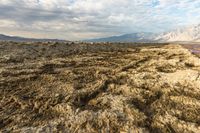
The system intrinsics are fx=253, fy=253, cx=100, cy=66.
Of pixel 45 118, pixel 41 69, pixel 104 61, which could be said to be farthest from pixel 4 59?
pixel 45 118

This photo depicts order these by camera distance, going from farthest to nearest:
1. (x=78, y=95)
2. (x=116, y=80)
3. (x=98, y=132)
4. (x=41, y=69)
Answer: (x=41, y=69), (x=116, y=80), (x=78, y=95), (x=98, y=132)

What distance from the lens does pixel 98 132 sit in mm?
11609

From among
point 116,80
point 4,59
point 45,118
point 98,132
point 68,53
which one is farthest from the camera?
point 68,53

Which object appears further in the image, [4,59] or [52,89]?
[4,59]

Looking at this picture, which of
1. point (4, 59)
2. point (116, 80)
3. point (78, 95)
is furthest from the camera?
point (4, 59)

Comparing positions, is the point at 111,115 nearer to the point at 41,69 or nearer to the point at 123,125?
the point at 123,125

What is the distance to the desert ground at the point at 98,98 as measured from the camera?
12156 mm

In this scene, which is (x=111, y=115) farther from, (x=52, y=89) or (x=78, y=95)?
(x=52, y=89)

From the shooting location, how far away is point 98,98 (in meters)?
15.0

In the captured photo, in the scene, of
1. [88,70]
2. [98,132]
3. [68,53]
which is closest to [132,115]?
[98,132]

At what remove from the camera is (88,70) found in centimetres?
2038

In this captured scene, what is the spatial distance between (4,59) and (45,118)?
13180 millimetres

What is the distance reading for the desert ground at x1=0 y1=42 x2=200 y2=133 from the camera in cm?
1216

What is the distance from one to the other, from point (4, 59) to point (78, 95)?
11.6 m
